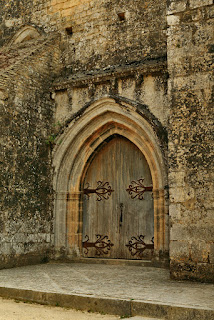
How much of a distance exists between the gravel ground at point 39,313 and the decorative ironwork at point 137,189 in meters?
3.22

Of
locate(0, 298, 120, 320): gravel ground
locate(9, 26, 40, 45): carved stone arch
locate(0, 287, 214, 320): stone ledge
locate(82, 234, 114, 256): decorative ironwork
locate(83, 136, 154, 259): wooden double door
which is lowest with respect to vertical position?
locate(0, 298, 120, 320): gravel ground

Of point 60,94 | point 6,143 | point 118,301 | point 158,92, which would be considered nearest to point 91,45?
point 60,94

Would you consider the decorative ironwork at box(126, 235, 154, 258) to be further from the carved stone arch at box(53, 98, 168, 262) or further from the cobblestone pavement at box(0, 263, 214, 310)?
the carved stone arch at box(53, 98, 168, 262)

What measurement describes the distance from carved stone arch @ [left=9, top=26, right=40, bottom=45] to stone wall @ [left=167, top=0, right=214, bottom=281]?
4193 millimetres

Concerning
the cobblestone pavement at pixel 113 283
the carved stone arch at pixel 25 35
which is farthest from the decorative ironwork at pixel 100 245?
the carved stone arch at pixel 25 35

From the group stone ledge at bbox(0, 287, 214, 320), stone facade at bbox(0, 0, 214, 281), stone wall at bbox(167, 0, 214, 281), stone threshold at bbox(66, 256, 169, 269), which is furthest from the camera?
stone threshold at bbox(66, 256, 169, 269)

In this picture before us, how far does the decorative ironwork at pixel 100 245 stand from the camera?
6949 mm

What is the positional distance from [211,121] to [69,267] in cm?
337

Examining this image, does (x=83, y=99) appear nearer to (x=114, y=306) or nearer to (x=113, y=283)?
(x=113, y=283)

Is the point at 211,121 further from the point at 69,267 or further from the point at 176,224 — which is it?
the point at 69,267

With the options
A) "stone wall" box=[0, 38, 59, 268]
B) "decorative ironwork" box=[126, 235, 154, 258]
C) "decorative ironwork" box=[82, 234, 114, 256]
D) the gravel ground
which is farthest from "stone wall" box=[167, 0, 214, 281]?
"stone wall" box=[0, 38, 59, 268]

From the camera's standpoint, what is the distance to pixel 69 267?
6301 millimetres

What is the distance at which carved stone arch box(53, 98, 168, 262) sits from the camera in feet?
22.3

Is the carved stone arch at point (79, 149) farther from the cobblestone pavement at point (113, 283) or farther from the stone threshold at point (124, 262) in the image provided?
the cobblestone pavement at point (113, 283)
